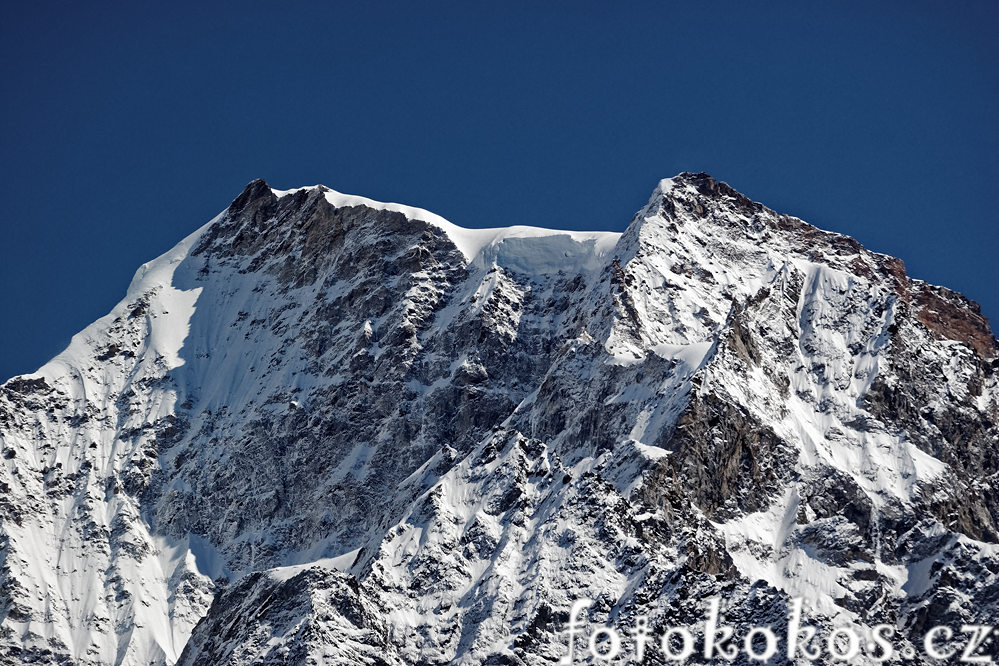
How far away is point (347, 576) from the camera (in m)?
199

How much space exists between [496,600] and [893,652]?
30.3 metres

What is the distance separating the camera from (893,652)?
195 m

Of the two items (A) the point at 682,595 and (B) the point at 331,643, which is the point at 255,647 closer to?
(B) the point at 331,643

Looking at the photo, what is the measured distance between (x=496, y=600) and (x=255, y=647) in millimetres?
19035

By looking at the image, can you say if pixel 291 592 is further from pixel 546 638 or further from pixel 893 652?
pixel 893 652

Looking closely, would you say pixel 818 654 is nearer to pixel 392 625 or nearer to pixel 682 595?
pixel 682 595

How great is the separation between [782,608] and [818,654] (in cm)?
573

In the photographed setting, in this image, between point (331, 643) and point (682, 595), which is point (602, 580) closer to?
point (682, 595)

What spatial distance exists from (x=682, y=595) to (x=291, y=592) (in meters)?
29.7

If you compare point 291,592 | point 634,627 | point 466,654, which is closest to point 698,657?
point 634,627

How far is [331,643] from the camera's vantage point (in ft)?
625

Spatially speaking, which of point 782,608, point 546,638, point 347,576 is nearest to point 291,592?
point 347,576

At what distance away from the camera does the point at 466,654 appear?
194125 mm

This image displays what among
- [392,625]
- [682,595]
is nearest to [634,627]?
[682,595]
